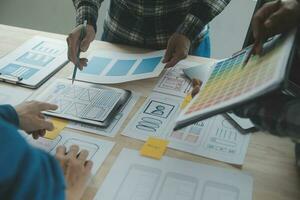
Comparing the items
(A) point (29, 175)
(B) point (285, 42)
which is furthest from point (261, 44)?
(A) point (29, 175)

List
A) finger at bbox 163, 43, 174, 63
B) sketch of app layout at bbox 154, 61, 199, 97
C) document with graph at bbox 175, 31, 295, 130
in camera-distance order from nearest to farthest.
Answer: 1. document with graph at bbox 175, 31, 295, 130
2. sketch of app layout at bbox 154, 61, 199, 97
3. finger at bbox 163, 43, 174, 63

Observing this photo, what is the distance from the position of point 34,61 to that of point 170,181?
0.68 m

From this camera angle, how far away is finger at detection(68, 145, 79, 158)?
0.76 metres

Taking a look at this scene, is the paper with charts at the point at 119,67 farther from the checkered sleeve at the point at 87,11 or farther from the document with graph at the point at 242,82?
the document with graph at the point at 242,82

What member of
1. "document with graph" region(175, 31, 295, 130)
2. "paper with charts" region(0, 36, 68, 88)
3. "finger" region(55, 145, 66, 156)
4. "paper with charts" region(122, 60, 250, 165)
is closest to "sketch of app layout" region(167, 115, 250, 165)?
"paper with charts" region(122, 60, 250, 165)

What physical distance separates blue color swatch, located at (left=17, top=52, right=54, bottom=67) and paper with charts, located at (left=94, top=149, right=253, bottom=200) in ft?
1.76

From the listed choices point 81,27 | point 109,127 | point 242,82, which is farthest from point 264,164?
point 81,27

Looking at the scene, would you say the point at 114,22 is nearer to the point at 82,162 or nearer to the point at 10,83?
the point at 10,83

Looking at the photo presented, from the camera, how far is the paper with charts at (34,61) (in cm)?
109

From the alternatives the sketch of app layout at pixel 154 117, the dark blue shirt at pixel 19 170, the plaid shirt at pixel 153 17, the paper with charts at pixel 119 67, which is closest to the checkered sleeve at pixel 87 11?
the plaid shirt at pixel 153 17

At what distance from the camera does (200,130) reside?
34.9 inches

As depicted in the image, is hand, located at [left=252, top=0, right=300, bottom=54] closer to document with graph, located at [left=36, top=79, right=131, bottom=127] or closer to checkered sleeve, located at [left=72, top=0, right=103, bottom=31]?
document with graph, located at [left=36, top=79, right=131, bottom=127]

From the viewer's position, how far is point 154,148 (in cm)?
A: 82

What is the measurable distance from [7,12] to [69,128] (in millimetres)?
1878
